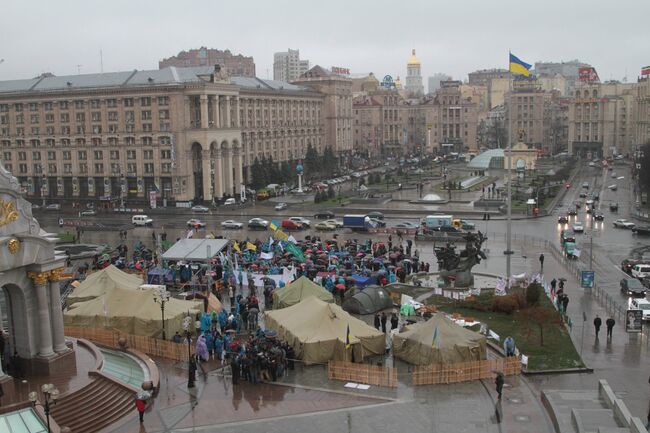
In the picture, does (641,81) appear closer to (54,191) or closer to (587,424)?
(54,191)

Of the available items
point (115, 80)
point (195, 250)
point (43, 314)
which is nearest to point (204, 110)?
point (115, 80)

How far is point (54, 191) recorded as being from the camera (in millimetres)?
88000

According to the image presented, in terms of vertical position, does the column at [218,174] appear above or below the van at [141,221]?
above

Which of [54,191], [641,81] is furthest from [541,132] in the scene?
[54,191]

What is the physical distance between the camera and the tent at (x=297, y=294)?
3344cm

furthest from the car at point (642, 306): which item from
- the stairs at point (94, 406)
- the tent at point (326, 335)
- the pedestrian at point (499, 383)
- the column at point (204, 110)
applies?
the column at point (204, 110)

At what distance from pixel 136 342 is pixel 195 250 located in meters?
15.4

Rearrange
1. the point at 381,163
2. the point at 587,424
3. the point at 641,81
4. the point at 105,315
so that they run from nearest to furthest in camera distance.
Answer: the point at 587,424, the point at 105,315, the point at 641,81, the point at 381,163

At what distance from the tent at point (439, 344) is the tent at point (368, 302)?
6.49 meters

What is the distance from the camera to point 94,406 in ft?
73.6

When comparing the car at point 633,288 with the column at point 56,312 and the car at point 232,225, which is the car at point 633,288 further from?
the car at point 232,225

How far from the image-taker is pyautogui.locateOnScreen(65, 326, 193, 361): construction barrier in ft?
93.2

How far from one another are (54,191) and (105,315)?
204ft

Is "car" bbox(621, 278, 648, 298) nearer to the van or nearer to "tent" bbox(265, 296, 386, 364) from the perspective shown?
"tent" bbox(265, 296, 386, 364)
